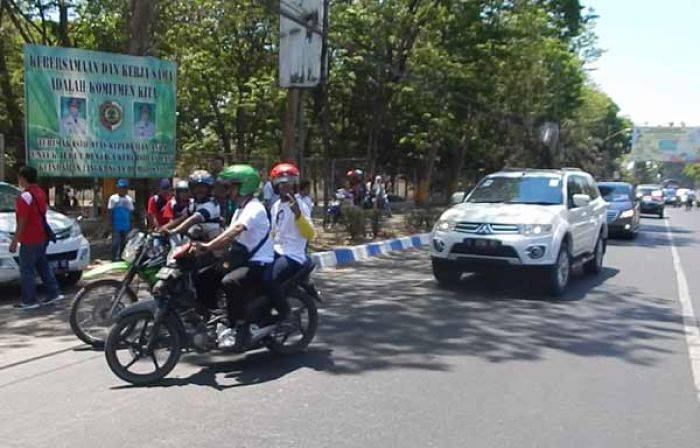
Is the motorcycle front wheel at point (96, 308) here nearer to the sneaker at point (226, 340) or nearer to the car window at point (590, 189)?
the sneaker at point (226, 340)

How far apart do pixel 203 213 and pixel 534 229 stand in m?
5.14

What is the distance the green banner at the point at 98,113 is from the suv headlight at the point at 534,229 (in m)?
7.91

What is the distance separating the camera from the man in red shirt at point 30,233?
879 centimetres

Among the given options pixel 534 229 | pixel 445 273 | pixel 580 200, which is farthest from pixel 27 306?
pixel 580 200

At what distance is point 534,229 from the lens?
994 cm

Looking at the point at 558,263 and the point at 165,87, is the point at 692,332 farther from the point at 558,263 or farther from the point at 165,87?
the point at 165,87

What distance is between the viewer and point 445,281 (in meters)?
11.3

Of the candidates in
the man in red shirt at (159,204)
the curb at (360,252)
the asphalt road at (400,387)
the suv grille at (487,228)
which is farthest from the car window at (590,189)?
the man in red shirt at (159,204)

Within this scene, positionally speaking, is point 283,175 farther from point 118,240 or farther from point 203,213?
point 118,240

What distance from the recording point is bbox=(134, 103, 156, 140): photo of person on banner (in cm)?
1438

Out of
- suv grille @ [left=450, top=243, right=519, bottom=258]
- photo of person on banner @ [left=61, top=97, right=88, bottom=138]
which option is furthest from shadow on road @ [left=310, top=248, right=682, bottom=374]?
photo of person on banner @ [left=61, top=97, right=88, bottom=138]

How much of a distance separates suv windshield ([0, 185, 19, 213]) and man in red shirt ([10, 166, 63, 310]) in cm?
174

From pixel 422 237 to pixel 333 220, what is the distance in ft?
8.38

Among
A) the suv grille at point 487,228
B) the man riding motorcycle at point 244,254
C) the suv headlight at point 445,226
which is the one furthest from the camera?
the suv headlight at point 445,226
